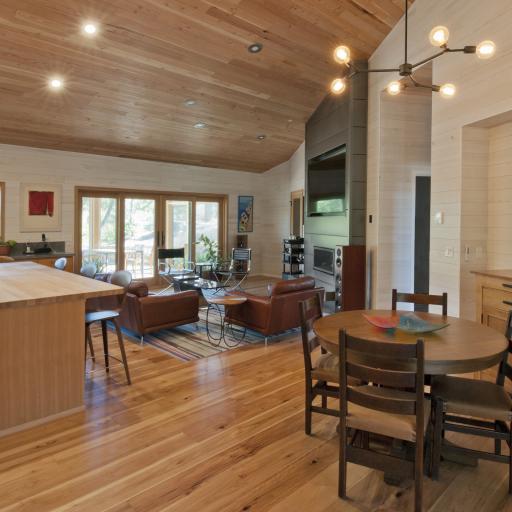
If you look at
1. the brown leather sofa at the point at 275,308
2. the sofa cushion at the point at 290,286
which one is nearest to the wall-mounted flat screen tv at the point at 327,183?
the sofa cushion at the point at 290,286

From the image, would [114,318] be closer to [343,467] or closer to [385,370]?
[343,467]

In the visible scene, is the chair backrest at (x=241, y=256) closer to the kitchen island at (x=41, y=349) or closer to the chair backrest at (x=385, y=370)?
the kitchen island at (x=41, y=349)

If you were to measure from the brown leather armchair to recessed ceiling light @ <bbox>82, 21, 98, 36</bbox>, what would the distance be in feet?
8.66

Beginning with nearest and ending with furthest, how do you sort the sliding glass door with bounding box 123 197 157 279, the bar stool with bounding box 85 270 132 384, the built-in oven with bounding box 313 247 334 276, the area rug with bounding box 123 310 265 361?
the bar stool with bounding box 85 270 132 384
the area rug with bounding box 123 310 265 361
the built-in oven with bounding box 313 247 334 276
the sliding glass door with bounding box 123 197 157 279

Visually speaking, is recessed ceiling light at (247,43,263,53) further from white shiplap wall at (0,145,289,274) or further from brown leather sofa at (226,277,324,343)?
white shiplap wall at (0,145,289,274)

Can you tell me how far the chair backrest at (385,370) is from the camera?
1.80m

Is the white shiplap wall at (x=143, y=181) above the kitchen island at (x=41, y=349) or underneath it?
above

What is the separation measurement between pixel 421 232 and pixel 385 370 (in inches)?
167

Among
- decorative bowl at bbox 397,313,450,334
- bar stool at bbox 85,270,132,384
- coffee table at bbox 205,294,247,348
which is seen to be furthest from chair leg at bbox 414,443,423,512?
coffee table at bbox 205,294,247,348

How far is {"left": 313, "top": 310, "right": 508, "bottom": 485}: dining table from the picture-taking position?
192 cm

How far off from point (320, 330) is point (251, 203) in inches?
312

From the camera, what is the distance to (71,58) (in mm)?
4535

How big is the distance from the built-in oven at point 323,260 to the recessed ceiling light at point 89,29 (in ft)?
13.6

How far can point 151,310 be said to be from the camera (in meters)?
4.64
